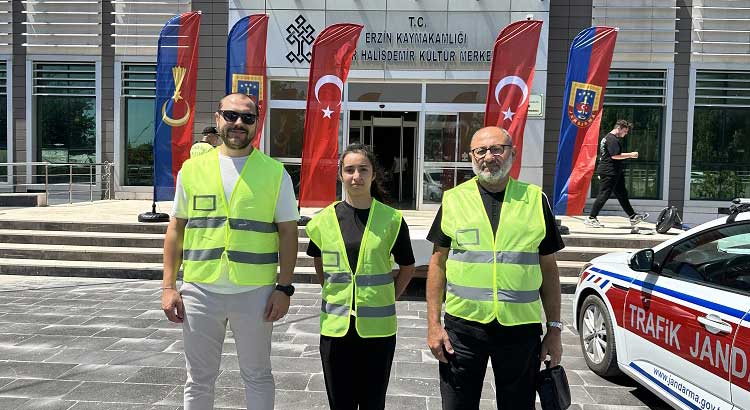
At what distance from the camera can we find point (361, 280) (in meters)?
3.04

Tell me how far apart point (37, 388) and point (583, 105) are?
8792 mm

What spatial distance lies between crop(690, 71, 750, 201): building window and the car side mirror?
11.6 metres

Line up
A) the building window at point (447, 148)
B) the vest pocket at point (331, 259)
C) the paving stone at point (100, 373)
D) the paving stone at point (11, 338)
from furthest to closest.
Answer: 1. the building window at point (447, 148)
2. the paving stone at point (11, 338)
3. the paving stone at point (100, 373)
4. the vest pocket at point (331, 259)

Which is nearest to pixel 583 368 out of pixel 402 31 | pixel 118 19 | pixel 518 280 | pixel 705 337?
pixel 705 337

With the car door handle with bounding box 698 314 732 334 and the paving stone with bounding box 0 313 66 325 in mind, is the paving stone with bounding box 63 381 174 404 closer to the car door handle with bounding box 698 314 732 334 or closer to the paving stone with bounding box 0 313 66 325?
the paving stone with bounding box 0 313 66 325

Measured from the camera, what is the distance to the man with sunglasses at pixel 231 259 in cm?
306

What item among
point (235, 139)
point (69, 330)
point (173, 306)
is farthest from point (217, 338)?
point (69, 330)

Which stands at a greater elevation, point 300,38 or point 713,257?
point 300,38

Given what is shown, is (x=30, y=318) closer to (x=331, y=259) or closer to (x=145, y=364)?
(x=145, y=364)

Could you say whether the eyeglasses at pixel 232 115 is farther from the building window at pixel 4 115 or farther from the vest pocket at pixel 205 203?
the building window at pixel 4 115

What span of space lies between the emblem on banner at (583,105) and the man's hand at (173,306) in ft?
27.2

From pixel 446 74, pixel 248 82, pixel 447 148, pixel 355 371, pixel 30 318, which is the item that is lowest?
pixel 30 318

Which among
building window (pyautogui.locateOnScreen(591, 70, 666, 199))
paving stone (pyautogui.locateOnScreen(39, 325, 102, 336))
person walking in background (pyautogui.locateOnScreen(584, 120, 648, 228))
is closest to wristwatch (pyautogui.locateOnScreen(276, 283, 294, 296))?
paving stone (pyautogui.locateOnScreen(39, 325, 102, 336))

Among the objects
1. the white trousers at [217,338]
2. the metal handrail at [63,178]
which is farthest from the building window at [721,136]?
the metal handrail at [63,178]
